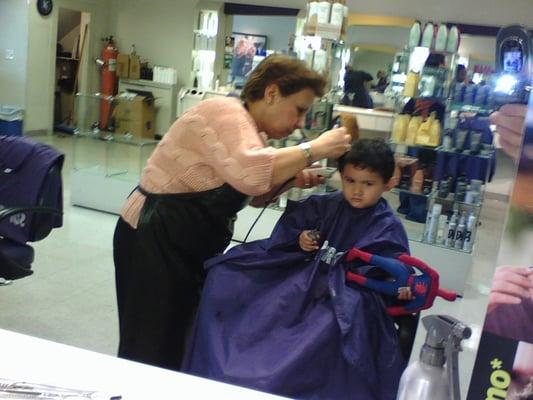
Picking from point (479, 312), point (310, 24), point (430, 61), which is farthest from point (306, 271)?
point (430, 61)

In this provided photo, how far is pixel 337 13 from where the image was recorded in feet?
13.5

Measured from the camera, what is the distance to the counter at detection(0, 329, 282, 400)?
1.02 metres

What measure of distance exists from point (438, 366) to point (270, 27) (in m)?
8.95

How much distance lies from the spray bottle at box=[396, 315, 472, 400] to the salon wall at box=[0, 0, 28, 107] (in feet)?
30.2

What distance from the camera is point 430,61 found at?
434cm

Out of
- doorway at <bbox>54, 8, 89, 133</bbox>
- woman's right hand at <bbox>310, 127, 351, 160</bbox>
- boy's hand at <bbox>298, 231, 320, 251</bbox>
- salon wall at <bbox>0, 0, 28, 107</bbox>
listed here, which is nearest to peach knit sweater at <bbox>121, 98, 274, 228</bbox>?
woman's right hand at <bbox>310, 127, 351, 160</bbox>

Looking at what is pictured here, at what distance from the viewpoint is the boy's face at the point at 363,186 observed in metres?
1.82

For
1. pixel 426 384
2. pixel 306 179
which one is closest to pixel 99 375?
pixel 426 384

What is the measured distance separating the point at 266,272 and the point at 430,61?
3.12 metres

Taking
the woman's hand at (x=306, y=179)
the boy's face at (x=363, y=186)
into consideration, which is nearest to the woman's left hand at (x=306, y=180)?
the woman's hand at (x=306, y=179)

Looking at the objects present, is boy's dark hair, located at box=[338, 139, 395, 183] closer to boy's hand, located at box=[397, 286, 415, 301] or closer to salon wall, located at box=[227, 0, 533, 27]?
boy's hand, located at box=[397, 286, 415, 301]

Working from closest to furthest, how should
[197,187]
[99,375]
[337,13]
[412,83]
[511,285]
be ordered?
[511,285] → [99,375] → [197,187] → [337,13] → [412,83]

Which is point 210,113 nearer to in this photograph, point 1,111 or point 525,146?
point 525,146

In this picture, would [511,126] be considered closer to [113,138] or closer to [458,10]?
[113,138]
